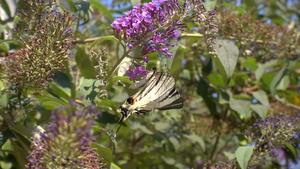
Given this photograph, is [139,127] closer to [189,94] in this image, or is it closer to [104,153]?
[189,94]

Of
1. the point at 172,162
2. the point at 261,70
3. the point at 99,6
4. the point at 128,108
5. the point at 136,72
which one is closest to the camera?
the point at 128,108

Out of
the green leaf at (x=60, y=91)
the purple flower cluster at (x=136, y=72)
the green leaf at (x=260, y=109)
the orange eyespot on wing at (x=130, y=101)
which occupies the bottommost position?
the green leaf at (x=260, y=109)

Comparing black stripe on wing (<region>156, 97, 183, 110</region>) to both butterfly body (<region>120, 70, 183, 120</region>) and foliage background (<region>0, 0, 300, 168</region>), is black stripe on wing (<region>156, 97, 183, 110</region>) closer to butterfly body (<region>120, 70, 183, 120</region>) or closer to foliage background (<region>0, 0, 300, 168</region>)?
butterfly body (<region>120, 70, 183, 120</region>)

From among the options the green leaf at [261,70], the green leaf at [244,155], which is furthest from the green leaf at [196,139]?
the green leaf at [244,155]

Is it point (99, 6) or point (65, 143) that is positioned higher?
point (99, 6)

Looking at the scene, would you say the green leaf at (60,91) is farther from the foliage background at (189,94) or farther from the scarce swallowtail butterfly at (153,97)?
the scarce swallowtail butterfly at (153,97)

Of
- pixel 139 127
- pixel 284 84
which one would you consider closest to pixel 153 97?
pixel 139 127
